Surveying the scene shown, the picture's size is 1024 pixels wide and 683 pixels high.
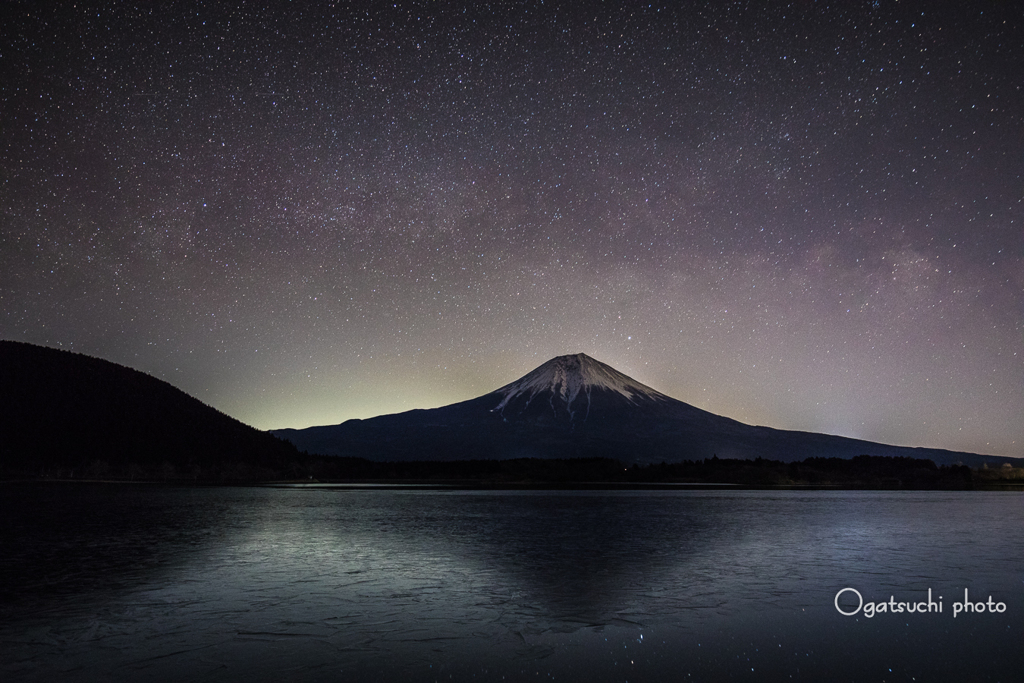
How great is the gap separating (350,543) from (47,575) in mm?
11849

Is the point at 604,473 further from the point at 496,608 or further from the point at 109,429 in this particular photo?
the point at 496,608

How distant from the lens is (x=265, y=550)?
25734 millimetres

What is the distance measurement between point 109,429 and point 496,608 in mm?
152350

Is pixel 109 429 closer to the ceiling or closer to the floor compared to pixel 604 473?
closer to the ceiling

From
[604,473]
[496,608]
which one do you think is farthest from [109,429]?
[496,608]

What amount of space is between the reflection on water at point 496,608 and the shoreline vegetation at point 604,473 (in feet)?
390

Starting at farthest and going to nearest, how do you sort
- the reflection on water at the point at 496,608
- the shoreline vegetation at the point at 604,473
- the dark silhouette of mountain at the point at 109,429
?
the shoreline vegetation at the point at 604,473
the dark silhouette of mountain at the point at 109,429
the reflection on water at the point at 496,608

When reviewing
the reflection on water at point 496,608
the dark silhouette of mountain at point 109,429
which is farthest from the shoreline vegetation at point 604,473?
the reflection on water at point 496,608

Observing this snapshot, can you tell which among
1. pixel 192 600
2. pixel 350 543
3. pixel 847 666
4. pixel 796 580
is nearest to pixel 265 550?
pixel 350 543

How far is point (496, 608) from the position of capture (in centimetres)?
1447

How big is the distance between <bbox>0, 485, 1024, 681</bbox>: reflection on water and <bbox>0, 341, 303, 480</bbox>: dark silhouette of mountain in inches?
4671

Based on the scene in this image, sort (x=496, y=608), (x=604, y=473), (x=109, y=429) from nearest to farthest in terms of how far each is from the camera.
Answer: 1. (x=496, y=608)
2. (x=109, y=429)
3. (x=604, y=473)

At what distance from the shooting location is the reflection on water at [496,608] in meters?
Result: 9.89

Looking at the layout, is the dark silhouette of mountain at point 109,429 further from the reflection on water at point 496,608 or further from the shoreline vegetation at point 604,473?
the reflection on water at point 496,608
